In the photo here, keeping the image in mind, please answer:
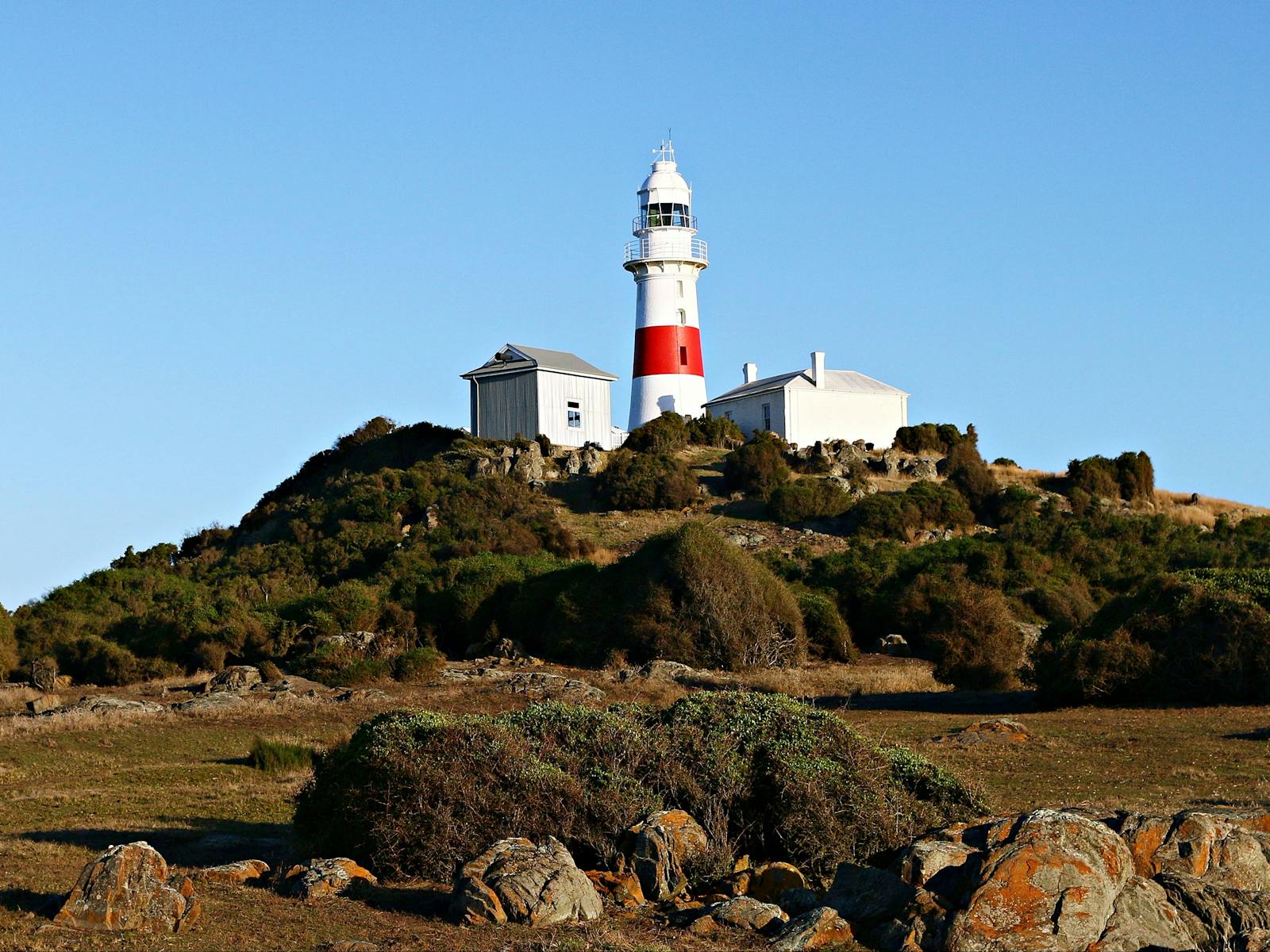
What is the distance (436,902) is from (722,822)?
9.08ft

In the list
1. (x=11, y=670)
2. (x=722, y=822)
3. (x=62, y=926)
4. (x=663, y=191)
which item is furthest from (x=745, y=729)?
(x=663, y=191)

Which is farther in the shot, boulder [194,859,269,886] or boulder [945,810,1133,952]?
boulder [194,859,269,886]

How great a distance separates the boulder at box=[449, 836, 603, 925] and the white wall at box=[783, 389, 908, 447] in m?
44.6

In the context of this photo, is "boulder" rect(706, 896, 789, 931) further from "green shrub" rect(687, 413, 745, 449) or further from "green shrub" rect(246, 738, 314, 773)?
"green shrub" rect(687, 413, 745, 449)

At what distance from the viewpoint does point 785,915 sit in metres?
10.3

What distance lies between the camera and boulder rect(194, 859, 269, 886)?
475 inches

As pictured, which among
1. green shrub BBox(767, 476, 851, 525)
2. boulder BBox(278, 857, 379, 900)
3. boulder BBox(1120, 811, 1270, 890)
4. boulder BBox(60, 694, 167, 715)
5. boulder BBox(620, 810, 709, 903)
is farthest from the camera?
green shrub BBox(767, 476, 851, 525)

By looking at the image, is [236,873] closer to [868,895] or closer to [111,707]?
[868,895]

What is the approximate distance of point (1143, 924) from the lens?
360 inches

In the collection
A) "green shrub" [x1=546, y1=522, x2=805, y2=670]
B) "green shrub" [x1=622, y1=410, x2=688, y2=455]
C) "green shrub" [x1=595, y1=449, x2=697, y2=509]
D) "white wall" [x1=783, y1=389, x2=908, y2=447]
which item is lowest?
"green shrub" [x1=546, y1=522, x2=805, y2=670]

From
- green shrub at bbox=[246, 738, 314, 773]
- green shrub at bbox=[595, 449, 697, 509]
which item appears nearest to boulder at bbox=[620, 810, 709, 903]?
green shrub at bbox=[246, 738, 314, 773]

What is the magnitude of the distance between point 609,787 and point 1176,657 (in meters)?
14.5

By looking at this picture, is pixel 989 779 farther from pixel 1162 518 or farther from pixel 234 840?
pixel 1162 518

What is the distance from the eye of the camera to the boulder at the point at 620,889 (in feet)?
36.8
